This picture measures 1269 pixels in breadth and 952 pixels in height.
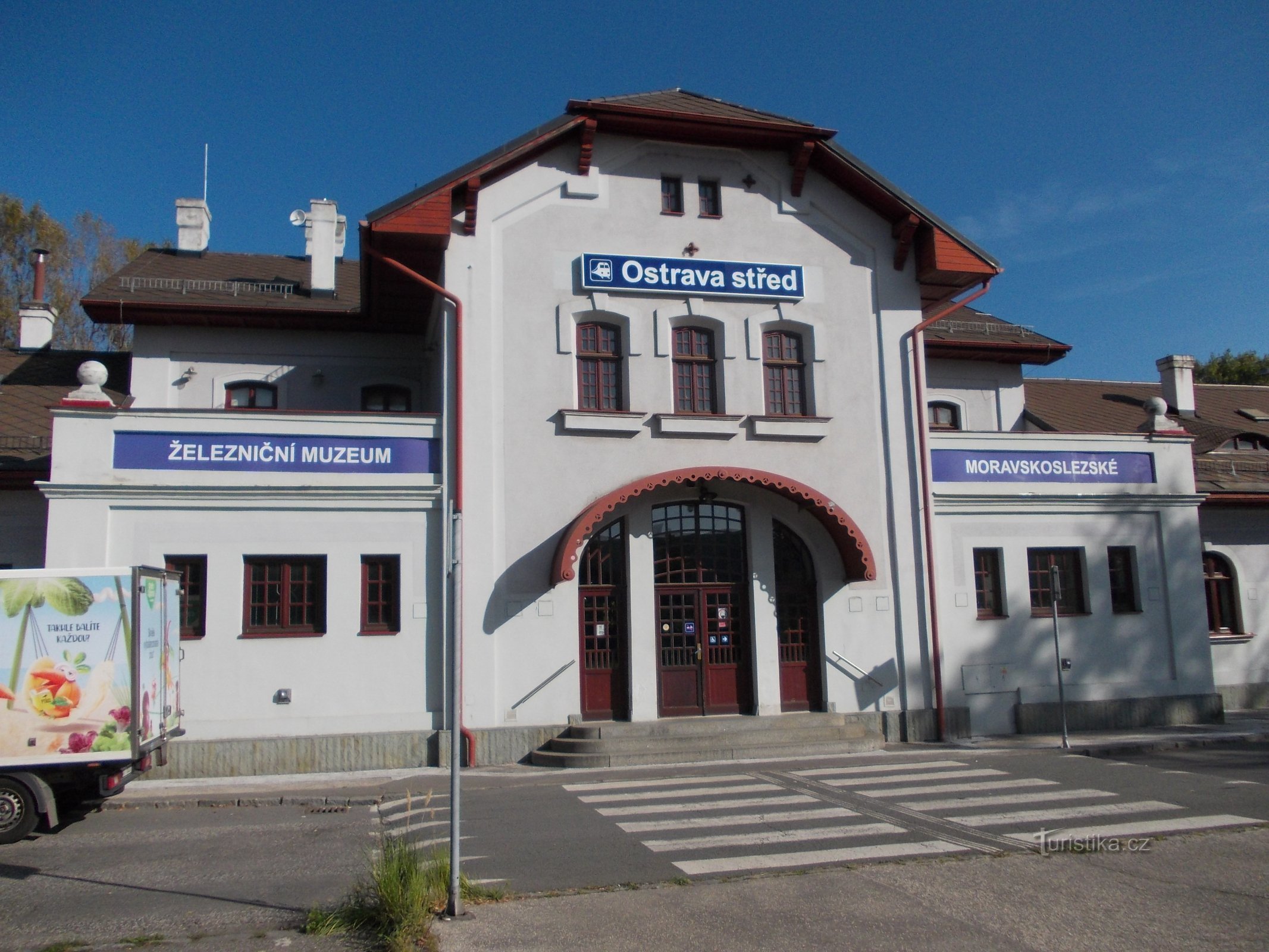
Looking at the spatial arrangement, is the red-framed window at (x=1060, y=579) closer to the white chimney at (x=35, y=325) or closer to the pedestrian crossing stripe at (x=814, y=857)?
the pedestrian crossing stripe at (x=814, y=857)

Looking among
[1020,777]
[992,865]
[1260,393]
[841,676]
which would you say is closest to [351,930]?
[992,865]

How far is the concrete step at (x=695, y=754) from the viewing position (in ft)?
47.1

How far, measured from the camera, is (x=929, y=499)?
56.0 ft

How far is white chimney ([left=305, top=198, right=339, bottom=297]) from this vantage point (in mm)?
20922

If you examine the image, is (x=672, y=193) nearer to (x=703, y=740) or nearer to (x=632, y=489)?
(x=632, y=489)

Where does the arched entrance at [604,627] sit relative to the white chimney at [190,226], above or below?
below

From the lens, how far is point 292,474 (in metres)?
15.0

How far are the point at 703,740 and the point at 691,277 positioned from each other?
7.60 meters

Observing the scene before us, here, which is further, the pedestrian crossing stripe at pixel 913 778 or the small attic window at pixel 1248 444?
the small attic window at pixel 1248 444

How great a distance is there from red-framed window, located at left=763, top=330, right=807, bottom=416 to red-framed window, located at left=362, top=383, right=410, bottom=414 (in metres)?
7.65

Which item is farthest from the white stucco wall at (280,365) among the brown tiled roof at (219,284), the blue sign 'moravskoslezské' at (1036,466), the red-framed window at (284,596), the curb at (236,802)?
the blue sign 'moravskoslezské' at (1036,466)

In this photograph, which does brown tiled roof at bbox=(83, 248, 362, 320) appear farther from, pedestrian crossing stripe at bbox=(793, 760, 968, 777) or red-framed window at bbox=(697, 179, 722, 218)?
pedestrian crossing stripe at bbox=(793, 760, 968, 777)

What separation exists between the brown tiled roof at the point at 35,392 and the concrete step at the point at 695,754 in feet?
31.2

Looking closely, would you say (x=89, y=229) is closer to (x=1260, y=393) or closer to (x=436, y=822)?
(x=436, y=822)
